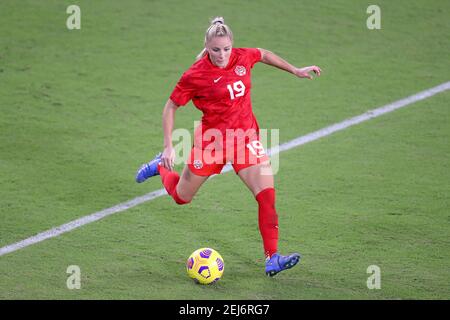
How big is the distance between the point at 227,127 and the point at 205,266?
3.57ft

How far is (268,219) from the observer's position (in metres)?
6.77

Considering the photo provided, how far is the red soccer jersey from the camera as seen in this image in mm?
6723

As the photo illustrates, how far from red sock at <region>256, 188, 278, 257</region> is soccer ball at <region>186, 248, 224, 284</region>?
394 mm

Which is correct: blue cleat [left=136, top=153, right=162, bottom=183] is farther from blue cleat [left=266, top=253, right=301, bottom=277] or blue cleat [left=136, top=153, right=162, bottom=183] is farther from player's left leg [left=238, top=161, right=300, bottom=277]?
blue cleat [left=266, top=253, right=301, bottom=277]

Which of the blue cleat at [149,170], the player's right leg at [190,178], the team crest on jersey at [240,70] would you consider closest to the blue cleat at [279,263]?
the player's right leg at [190,178]

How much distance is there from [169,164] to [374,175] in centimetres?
296

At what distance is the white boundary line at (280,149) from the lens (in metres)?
7.52

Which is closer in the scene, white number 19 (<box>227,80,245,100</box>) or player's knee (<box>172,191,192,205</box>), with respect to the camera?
white number 19 (<box>227,80,245,100</box>)

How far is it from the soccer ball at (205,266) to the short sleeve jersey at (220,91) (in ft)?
3.18

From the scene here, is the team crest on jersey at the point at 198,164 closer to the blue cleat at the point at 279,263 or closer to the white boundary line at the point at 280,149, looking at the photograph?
the blue cleat at the point at 279,263
